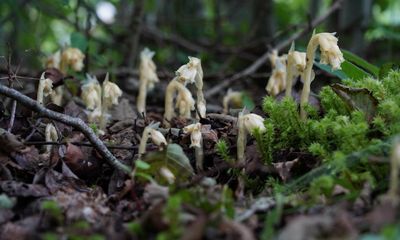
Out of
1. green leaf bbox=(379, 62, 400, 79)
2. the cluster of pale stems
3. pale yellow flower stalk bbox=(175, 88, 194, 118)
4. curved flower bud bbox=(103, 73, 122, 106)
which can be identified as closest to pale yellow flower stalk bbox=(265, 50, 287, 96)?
the cluster of pale stems

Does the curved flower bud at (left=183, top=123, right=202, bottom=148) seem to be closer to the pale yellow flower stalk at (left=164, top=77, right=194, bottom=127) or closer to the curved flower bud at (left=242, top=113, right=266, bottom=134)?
the curved flower bud at (left=242, top=113, right=266, bottom=134)

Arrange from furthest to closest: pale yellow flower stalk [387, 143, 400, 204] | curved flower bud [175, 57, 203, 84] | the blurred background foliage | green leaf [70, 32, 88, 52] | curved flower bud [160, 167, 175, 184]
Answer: the blurred background foliage → green leaf [70, 32, 88, 52] → curved flower bud [175, 57, 203, 84] → curved flower bud [160, 167, 175, 184] → pale yellow flower stalk [387, 143, 400, 204]

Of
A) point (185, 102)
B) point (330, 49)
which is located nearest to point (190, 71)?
point (185, 102)

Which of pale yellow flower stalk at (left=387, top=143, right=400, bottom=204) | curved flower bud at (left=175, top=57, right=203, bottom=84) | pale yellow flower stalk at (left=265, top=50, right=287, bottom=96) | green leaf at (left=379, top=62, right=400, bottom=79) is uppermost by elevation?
pale yellow flower stalk at (left=265, top=50, right=287, bottom=96)

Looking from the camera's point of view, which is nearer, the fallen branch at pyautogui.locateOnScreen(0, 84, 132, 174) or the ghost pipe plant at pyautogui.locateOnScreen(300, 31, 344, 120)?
the fallen branch at pyautogui.locateOnScreen(0, 84, 132, 174)

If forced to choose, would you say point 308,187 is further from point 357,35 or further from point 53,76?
point 357,35

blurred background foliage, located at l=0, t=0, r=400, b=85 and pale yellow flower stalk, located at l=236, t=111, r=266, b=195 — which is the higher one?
blurred background foliage, located at l=0, t=0, r=400, b=85
